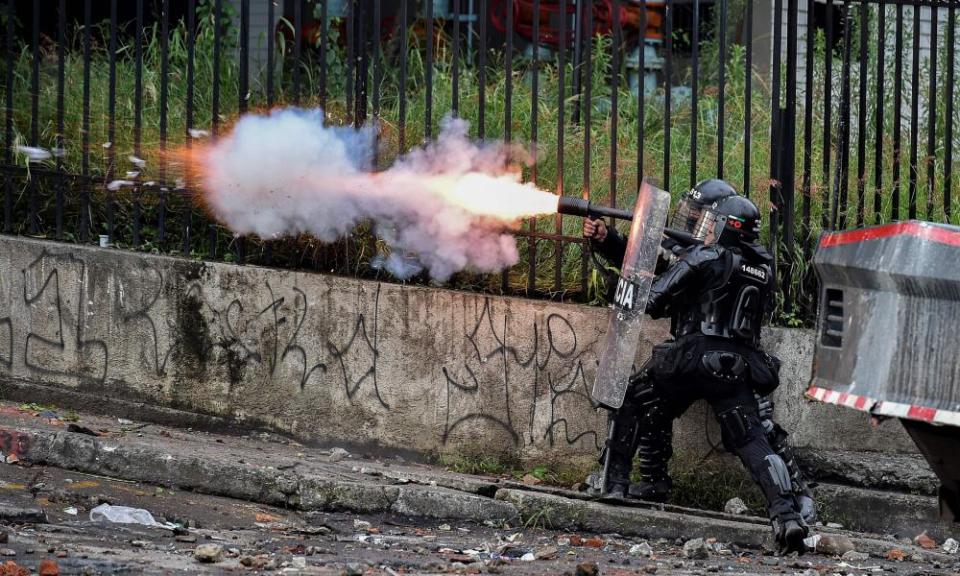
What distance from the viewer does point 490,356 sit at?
287 inches

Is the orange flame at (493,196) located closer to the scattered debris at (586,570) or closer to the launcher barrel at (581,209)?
the launcher barrel at (581,209)

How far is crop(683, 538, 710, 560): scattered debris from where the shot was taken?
6.09m

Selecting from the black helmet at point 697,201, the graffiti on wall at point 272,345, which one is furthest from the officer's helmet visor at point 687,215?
the graffiti on wall at point 272,345

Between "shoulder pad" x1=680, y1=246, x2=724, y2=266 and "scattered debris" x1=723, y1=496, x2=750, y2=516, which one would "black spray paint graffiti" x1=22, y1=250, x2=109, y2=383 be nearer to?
"shoulder pad" x1=680, y1=246, x2=724, y2=266

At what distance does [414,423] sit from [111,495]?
1810mm

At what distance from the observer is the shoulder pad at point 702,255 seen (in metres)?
6.44

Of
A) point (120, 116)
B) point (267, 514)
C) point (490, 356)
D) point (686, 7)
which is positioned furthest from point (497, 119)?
point (686, 7)

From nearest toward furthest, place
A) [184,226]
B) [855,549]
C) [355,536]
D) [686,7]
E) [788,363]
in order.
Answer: [355,536] → [855,549] → [788,363] → [184,226] → [686,7]

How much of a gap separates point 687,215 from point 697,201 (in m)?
0.09

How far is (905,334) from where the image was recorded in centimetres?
468

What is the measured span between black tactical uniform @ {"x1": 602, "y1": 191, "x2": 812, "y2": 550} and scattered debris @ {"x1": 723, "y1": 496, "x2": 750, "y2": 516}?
0.46 meters

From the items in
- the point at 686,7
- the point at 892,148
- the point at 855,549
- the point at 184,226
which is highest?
the point at 686,7

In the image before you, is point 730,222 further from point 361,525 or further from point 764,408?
point 361,525

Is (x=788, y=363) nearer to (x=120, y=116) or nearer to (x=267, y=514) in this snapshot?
(x=267, y=514)
